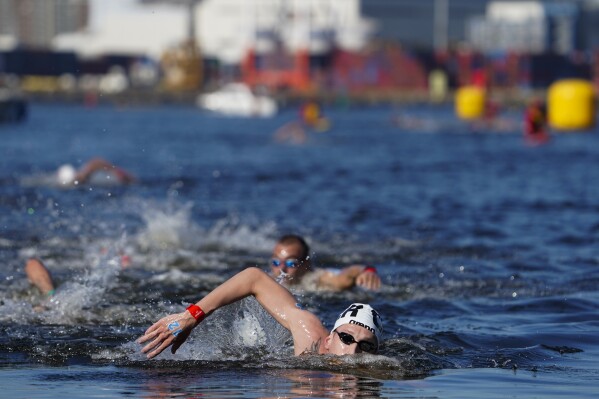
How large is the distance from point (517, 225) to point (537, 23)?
156m

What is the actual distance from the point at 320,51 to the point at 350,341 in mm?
142145

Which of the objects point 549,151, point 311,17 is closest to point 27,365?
→ point 549,151

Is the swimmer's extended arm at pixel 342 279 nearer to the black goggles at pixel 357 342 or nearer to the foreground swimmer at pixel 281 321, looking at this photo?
the foreground swimmer at pixel 281 321

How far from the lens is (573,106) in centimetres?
5762

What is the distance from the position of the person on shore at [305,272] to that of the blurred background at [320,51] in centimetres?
10908

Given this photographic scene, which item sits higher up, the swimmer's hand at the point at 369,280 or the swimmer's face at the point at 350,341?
the swimmer's face at the point at 350,341

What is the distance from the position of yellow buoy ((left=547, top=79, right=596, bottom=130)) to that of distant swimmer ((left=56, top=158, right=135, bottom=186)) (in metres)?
33.8

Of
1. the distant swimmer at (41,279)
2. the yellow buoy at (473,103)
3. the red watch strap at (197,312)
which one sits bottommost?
the yellow buoy at (473,103)

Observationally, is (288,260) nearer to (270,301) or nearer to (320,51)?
(270,301)

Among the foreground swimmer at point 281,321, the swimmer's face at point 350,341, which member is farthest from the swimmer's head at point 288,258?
the swimmer's face at point 350,341

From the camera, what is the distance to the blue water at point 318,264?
911 centimetres

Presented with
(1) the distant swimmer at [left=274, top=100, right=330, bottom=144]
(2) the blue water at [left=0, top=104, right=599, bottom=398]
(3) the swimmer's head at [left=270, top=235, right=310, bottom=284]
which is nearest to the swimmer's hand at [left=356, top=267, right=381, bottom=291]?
(2) the blue water at [left=0, top=104, right=599, bottom=398]

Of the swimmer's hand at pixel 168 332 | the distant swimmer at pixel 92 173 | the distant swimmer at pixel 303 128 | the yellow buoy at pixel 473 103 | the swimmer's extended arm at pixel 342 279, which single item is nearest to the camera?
the swimmer's hand at pixel 168 332

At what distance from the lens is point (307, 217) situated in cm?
2206
